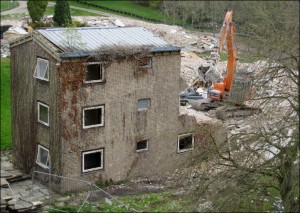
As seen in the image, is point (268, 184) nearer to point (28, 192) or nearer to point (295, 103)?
point (295, 103)

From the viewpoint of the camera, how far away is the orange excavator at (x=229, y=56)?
3709cm

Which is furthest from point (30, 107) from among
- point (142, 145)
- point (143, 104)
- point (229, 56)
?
point (229, 56)

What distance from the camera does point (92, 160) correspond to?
28.3 m

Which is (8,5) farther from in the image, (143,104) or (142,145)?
(142,145)

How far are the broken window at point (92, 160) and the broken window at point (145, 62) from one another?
4389 mm

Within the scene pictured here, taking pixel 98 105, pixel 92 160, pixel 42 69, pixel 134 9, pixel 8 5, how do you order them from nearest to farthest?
pixel 98 105 < pixel 42 69 < pixel 92 160 < pixel 8 5 < pixel 134 9

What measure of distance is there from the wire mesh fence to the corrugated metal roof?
228 inches

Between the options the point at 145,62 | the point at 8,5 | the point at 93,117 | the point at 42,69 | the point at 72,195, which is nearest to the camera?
the point at 72,195

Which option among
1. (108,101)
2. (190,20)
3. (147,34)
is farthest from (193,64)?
(190,20)

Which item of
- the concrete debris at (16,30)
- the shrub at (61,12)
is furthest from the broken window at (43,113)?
the shrub at (61,12)

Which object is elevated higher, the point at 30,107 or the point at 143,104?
the point at 143,104

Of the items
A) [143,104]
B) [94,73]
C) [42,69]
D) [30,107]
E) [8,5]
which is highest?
[42,69]

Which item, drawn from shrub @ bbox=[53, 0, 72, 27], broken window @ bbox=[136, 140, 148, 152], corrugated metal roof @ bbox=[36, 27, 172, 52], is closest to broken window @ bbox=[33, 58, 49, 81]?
corrugated metal roof @ bbox=[36, 27, 172, 52]

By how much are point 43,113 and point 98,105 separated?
8.55 ft
